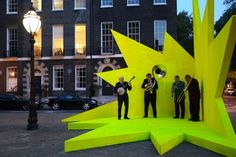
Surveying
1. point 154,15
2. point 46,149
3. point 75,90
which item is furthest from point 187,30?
point 46,149

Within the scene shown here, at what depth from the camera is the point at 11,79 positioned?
38.3 meters

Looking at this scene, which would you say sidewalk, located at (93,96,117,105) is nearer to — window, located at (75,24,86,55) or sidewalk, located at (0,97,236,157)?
window, located at (75,24,86,55)

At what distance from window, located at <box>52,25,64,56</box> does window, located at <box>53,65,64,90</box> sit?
52.6 inches

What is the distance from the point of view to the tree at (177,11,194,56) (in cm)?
5747

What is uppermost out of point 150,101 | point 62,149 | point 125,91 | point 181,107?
point 125,91

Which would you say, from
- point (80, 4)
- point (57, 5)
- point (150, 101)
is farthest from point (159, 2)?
point (150, 101)

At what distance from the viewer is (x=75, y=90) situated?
36.4 m

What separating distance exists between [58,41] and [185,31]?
91.7 ft

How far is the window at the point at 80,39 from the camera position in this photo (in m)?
36.7

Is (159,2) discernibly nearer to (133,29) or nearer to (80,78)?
(133,29)

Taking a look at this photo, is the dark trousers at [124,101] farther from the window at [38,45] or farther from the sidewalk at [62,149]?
the window at [38,45]

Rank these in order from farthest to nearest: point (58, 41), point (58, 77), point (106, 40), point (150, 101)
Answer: point (58, 41), point (58, 77), point (106, 40), point (150, 101)

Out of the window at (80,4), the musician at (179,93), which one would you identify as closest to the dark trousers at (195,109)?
the musician at (179,93)

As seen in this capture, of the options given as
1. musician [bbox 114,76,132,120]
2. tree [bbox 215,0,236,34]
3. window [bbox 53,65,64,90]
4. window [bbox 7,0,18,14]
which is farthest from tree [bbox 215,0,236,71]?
musician [bbox 114,76,132,120]
